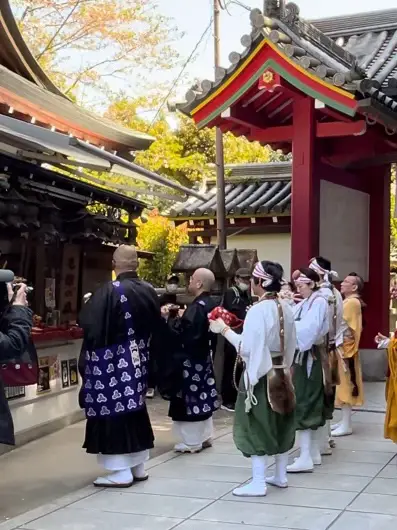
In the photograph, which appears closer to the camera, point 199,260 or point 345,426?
point 345,426

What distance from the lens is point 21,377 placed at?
6855mm

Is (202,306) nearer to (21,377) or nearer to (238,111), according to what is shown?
(21,377)

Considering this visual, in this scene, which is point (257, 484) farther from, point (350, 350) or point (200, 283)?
point (350, 350)

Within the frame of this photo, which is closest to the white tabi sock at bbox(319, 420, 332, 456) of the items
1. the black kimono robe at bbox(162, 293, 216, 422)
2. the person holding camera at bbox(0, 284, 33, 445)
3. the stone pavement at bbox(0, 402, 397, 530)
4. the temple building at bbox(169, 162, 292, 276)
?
the stone pavement at bbox(0, 402, 397, 530)

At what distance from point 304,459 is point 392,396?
1.00m

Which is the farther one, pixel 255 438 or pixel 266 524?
pixel 255 438

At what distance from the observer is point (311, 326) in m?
6.48

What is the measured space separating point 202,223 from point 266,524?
1023 centimetres

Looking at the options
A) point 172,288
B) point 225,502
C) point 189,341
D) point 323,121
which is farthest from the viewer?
point 172,288

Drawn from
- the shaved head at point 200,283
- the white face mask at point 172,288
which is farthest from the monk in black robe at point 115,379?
the white face mask at point 172,288

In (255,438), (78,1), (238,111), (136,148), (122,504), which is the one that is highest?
(78,1)

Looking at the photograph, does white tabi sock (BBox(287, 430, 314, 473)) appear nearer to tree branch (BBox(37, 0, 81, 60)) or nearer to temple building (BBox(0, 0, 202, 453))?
temple building (BBox(0, 0, 202, 453))

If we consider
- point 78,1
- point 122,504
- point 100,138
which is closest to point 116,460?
point 122,504

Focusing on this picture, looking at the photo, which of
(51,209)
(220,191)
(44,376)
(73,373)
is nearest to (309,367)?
(44,376)
